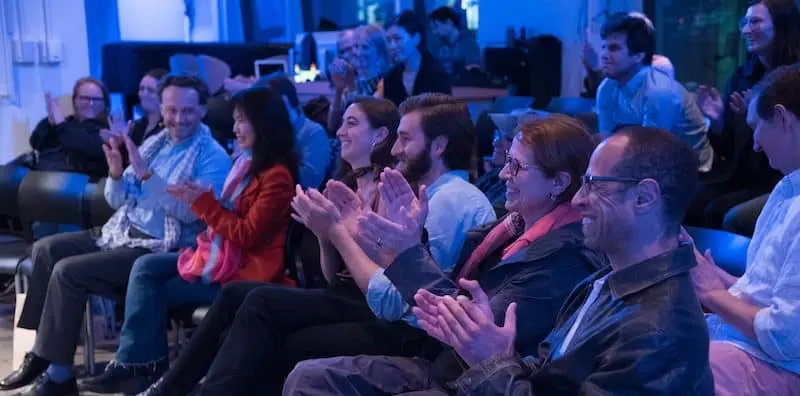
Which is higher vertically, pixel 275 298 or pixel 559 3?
pixel 559 3

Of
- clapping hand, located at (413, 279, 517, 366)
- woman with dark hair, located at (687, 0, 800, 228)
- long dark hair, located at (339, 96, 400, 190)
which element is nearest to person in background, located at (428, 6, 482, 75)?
woman with dark hair, located at (687, 0, 800, 228)

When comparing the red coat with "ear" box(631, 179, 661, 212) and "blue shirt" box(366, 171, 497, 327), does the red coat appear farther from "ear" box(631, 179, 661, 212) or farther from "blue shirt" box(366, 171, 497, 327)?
"ear" box(631, 179, 661, 212)

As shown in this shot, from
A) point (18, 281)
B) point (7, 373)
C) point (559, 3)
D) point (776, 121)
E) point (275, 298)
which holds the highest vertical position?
point (559, 3)

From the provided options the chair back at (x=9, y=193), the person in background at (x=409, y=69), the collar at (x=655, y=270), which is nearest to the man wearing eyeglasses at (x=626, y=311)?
the collar at (x=655, y=270)

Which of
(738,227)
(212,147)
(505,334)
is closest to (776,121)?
(505,334)

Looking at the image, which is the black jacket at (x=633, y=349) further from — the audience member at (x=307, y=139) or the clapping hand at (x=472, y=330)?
the audience member at (x=307, y=139)

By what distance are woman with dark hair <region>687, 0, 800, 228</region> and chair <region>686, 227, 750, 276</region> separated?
976mm

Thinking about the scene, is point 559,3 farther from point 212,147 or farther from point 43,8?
point 212,147

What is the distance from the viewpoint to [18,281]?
3.86 metres

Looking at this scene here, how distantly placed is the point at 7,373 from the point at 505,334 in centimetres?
273

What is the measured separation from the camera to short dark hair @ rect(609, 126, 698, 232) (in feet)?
4.88

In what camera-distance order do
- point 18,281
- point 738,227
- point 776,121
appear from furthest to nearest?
1. point 18,281
2. point 738,227
3. point 776,121

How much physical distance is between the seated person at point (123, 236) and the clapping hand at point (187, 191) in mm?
116

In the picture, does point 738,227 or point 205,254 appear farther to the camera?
point 205,254
